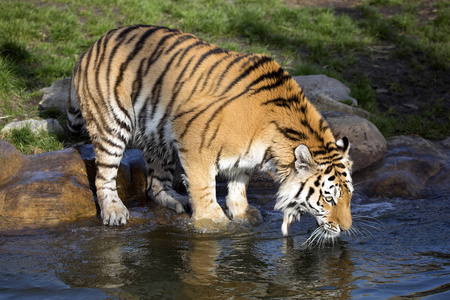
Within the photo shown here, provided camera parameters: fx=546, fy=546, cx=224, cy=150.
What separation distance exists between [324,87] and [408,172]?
70.9 inches

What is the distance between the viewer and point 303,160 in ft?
Answer: 12.3

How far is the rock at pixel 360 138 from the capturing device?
5684 mm

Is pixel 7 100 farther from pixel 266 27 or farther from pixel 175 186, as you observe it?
pixel 266 27

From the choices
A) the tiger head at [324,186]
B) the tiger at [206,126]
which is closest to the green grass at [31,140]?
the tiger at [206,126]

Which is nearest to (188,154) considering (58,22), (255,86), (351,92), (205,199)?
(205,199)

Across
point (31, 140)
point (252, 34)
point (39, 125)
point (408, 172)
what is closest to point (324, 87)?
point (408, 172)

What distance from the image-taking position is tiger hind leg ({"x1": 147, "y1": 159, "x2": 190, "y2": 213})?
193 inches

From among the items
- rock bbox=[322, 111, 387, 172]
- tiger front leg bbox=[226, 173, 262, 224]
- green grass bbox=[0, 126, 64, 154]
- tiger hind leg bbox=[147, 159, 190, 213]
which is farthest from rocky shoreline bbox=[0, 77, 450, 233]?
tiger front leg bbox=[226, 173, 262, 224]

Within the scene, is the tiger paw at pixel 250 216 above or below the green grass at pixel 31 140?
above

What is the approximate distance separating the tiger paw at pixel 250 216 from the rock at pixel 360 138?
59.0 inches

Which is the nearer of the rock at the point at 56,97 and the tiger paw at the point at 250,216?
the tiger paw at the point at 250,216

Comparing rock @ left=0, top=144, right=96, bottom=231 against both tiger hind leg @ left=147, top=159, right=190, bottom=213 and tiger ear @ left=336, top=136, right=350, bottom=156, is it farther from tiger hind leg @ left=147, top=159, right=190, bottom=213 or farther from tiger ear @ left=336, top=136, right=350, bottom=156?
tiger ear @ left=336, top=136, right=350, bottom=156

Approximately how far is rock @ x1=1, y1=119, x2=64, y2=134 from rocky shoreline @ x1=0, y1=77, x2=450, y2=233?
0.04 metres

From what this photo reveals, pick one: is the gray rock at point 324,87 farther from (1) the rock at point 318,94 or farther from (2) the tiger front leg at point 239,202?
(2) the tiger front leg at point 239,202
